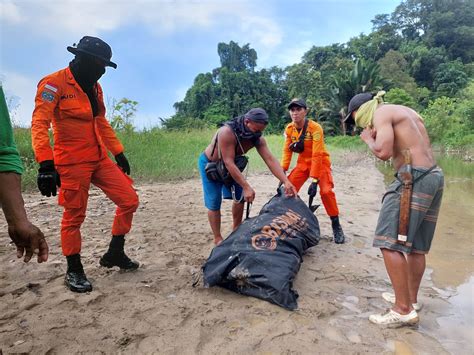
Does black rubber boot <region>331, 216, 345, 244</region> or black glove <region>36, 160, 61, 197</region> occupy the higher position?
black glove <region>36, 160, 61, 197</region>

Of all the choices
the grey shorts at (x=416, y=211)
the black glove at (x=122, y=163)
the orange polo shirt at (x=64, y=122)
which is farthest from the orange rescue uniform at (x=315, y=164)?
the orange polo shirt at (x=64, y=122)

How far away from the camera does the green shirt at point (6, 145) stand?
149cm

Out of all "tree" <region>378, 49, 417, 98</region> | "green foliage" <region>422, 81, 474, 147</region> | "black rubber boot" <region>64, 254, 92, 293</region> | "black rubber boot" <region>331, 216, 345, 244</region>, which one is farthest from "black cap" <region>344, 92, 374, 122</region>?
"tree" <region>378, 49, 417, 98</region>

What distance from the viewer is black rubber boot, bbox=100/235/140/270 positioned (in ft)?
10.8

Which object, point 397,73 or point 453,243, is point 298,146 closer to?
point 453,243

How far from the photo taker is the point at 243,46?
53.8 m

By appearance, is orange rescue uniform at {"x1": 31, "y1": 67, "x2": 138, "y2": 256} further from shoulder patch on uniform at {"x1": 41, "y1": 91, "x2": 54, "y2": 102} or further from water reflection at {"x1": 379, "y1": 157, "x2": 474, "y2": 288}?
water reflection at {"x1": 379, "y1": 157, "x2": 474, "y2": 288}

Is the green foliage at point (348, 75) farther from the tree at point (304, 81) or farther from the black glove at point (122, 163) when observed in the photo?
the black glove at point (122, 163)

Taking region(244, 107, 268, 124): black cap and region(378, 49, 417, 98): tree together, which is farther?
region(378, 49, 417, 98): tree

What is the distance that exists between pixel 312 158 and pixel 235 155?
1.10m

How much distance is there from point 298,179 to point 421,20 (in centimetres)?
6617

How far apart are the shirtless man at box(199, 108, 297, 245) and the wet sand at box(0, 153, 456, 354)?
0.56m

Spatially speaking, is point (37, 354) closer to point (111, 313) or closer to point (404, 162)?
point (111, 313)

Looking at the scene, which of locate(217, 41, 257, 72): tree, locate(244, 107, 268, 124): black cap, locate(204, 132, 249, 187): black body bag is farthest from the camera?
locate(217, 41, 257, 72): tree
